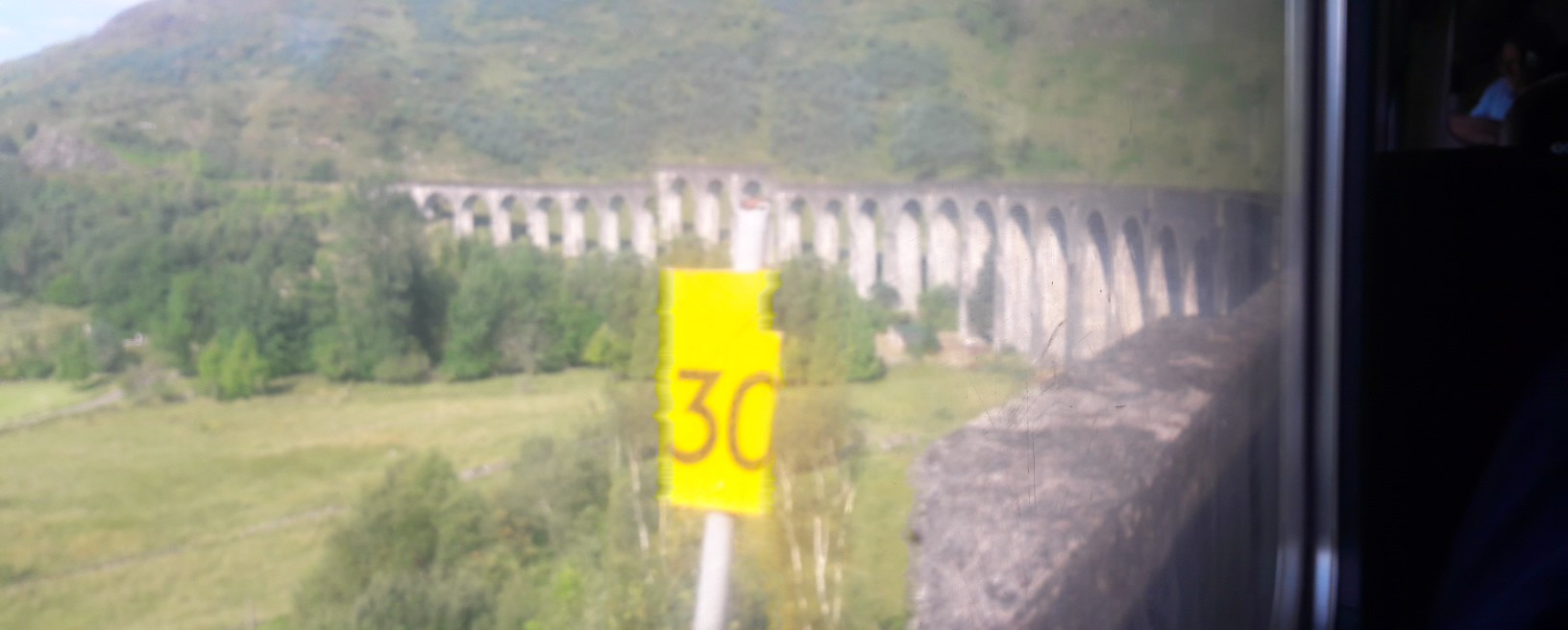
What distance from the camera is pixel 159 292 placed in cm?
130

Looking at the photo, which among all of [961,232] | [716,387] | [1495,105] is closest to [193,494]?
[716,387]

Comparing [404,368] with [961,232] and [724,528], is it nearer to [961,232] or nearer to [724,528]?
[724,528]

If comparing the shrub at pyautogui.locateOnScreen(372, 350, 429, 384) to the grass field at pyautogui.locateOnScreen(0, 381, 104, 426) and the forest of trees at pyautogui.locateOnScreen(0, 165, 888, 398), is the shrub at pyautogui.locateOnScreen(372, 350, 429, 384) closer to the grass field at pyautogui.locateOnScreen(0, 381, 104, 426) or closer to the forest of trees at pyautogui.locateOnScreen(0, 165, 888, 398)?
the forest of trees at pyautogui.locateOnScreen(0, 165, 888, 398)

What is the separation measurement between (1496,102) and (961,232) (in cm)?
172

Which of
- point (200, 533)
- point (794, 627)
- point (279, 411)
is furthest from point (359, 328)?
point (794, 627)

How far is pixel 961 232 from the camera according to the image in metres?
2.00

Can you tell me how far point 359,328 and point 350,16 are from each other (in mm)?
369

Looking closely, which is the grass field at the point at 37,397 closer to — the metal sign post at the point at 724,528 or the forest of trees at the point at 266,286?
the forest of trees at the point at 266,286

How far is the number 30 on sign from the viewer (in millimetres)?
1719

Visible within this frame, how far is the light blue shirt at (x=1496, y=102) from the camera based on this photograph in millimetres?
2857

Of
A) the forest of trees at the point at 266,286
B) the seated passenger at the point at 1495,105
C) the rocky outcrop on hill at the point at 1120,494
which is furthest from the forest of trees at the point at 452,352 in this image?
the seated passenger at the point at 1495,105

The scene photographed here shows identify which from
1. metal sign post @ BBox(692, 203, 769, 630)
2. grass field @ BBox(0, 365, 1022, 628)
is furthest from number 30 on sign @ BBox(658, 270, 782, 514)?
grass field @ BBox(0, 365, 1022, 628)

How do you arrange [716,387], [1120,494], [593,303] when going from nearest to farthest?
[593,303] → [716,387] → [1120,494]

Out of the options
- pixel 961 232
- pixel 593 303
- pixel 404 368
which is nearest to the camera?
pixel 404 368
